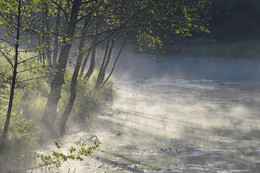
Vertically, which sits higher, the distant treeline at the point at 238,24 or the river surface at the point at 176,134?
the distant treeline at the point at 238,24

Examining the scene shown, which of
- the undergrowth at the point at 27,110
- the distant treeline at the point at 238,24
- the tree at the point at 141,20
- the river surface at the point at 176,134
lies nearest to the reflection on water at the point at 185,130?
the river surface at the point at 176,134

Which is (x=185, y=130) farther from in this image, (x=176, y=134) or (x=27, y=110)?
(x=27, y=110)

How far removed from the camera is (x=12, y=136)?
533 inches

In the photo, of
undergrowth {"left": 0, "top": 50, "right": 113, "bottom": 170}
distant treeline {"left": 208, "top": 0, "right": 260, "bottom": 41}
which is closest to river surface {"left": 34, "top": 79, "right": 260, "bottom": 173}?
undergrowth {"left": 0, "top": 50, "right": 113, "bottom": 170}

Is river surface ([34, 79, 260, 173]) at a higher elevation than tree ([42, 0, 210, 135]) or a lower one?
lower

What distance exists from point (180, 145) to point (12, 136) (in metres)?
6.03

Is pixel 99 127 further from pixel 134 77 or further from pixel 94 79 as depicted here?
pixel 134 77

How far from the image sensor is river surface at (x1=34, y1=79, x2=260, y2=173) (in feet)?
43.6

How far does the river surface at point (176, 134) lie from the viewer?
1330 cm

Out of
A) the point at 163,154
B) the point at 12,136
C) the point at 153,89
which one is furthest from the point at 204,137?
the point at 153,89

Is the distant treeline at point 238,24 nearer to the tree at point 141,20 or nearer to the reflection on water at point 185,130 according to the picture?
the reflection on water at point 185,130

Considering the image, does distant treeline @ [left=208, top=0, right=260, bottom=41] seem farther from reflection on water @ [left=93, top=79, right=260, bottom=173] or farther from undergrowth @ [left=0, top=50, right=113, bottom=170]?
undergrowth @ [left=0, top=50, right=113, bottom=170]

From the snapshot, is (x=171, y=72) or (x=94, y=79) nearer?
(x=94, y=79)

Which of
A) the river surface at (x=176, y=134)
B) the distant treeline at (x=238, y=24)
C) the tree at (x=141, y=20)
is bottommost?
the river surface at (x=176, y=134)
